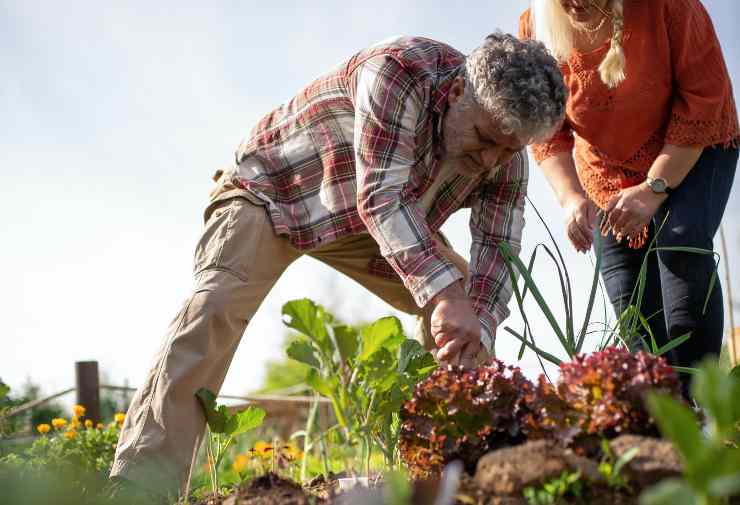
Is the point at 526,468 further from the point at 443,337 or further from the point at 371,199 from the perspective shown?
the point at 371,199

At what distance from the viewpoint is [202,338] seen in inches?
91.7

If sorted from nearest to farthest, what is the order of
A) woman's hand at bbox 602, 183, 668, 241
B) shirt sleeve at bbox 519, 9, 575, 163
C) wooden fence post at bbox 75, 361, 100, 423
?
woman's hand at bbox 602, 183, 668, 241, shirt sleeve at bbox 519, 9, 575, 163, wooden fence post at bbox 75, 361, 100, 423

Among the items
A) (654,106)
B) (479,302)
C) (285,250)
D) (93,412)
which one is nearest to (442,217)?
(479,302)

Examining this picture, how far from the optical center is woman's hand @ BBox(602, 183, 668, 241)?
2.34 m

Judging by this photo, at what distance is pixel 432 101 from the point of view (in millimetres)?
2262

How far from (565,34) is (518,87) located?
0.62 meters

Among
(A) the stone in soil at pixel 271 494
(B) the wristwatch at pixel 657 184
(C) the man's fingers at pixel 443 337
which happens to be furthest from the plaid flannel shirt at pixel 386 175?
(A) the stone in soil at pixel 271 494

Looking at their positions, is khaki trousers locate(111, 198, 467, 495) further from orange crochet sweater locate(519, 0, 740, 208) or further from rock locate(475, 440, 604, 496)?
rock locate(475, 440, 604, 496)

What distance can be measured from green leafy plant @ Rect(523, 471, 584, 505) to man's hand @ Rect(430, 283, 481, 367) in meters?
0.79

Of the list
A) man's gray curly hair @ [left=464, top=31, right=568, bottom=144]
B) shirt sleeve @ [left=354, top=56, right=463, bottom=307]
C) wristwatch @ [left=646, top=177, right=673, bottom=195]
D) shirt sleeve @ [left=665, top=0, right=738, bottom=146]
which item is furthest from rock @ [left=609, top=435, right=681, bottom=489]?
shirt sleeve @ [left=665, top=0, right=738, bottom=146]

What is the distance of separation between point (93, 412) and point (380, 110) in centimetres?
378

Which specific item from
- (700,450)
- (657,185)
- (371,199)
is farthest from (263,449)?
(700,450)

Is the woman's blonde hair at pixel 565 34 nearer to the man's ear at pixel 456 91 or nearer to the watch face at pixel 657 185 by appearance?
the watch face at pixel 657 185

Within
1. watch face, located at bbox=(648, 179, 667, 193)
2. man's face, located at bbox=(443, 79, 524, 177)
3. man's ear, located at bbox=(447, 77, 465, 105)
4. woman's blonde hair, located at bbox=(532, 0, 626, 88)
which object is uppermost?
woman's blonde hair, located at bbox=(532, 0, 626, 88)
